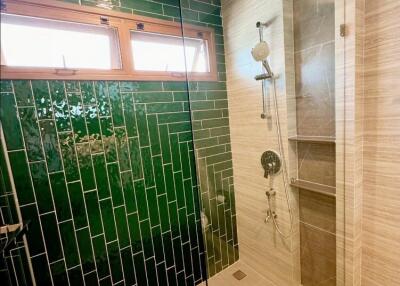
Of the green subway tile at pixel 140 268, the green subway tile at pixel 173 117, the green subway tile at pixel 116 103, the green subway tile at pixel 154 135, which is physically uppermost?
the green subway tile at pixel 116 103

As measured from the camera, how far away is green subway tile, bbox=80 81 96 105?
4.56ft

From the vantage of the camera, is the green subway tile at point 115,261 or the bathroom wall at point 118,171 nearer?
the bathroom wall at point 118,171

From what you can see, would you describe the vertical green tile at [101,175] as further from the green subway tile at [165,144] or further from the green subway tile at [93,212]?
the green subway tile at [165,144]

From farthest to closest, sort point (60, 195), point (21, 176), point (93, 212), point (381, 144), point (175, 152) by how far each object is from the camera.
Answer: point (175, 152)
point (93, 212)
point (60, 195)
point (21, 176)
point (381, 144)

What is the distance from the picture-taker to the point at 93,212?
1459 mm

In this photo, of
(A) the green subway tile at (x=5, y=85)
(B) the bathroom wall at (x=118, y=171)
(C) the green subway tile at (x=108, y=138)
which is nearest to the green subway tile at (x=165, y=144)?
(B) the bathroom wall at (x=118, y=171)

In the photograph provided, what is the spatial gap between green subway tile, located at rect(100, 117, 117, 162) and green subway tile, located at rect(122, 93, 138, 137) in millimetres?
115

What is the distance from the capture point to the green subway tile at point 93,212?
1443mm

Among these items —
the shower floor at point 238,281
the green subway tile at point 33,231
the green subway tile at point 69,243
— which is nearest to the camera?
the green subway tile at point 33,231

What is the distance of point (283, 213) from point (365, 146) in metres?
0.79

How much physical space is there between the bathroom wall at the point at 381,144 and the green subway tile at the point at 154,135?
1.35 metres

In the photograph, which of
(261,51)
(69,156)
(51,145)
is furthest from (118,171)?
(261,51)

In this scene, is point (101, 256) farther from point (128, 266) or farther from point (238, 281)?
point (238, 281)

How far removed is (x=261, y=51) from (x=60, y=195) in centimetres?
168
